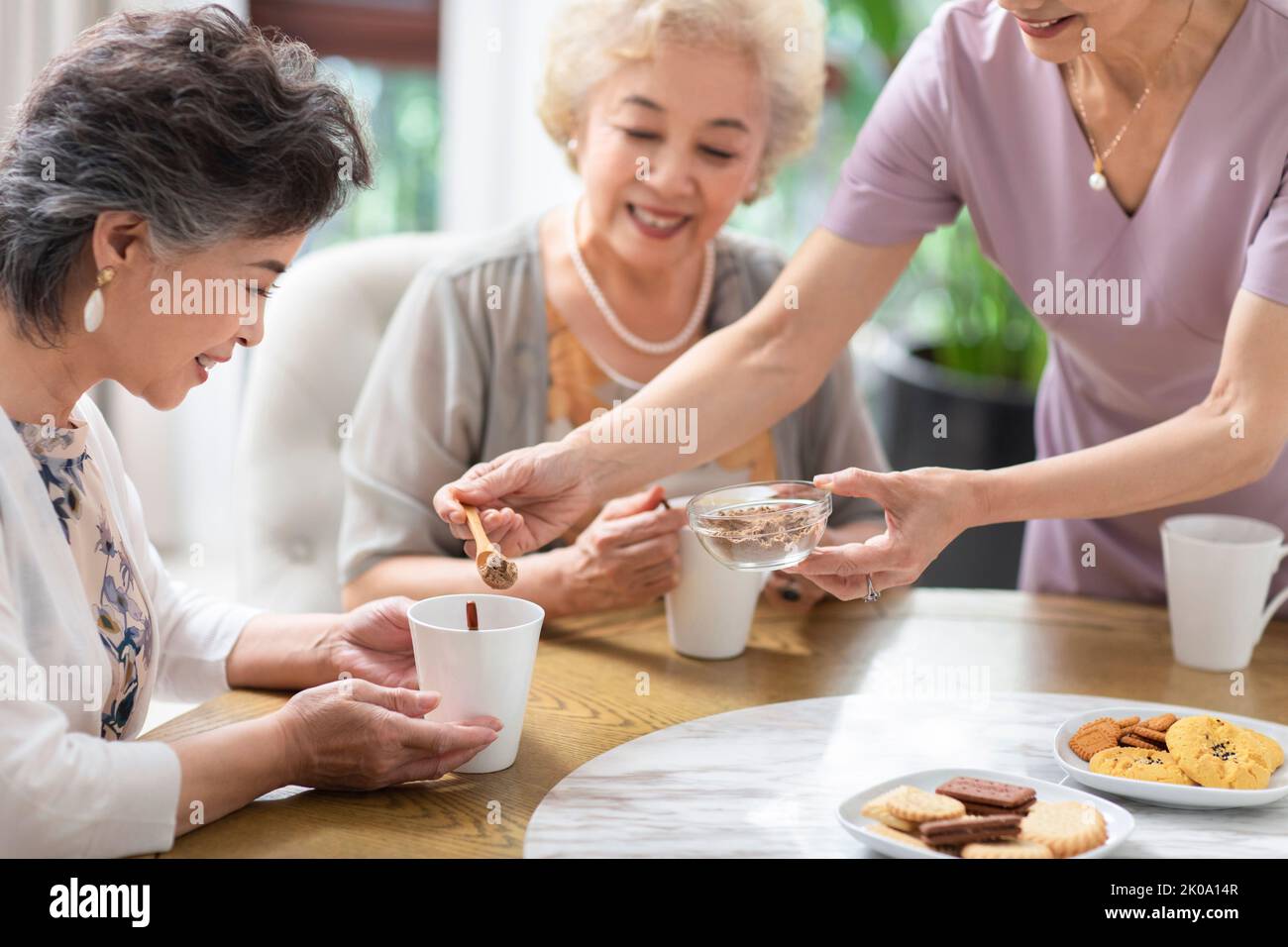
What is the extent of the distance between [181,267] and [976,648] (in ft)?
3.30

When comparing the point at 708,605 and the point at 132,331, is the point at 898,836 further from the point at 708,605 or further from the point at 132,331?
the point at 132,331

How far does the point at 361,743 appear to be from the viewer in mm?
1174

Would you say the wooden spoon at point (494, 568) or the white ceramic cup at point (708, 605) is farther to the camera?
the white ceramic cup at point (708, 605)

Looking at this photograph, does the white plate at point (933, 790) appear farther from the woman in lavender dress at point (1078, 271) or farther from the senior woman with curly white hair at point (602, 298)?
the senior woman with curly white hair at point (602, 298)

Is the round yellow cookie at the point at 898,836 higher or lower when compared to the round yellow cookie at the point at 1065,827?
lower

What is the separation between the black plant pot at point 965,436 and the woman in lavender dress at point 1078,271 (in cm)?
154

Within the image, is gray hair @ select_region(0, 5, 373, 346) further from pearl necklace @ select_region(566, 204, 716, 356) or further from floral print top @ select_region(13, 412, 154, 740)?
pearl necklace @ select_region(566, 204, 716, 356)

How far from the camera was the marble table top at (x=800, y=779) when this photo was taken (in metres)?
1.11

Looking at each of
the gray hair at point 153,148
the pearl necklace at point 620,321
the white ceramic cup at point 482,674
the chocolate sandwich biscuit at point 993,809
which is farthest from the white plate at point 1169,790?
the pearl necklace at point 620,321

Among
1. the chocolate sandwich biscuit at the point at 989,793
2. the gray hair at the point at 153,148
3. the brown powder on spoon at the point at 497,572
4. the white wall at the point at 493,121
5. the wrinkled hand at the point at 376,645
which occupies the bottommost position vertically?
the chocolate sandwich biscuit at the point at 989,793

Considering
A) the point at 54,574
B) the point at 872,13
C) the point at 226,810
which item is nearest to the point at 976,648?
the point at 226,810

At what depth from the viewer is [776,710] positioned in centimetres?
141

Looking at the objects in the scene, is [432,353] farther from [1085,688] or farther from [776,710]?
[1085,688]

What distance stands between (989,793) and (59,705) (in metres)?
0.78
